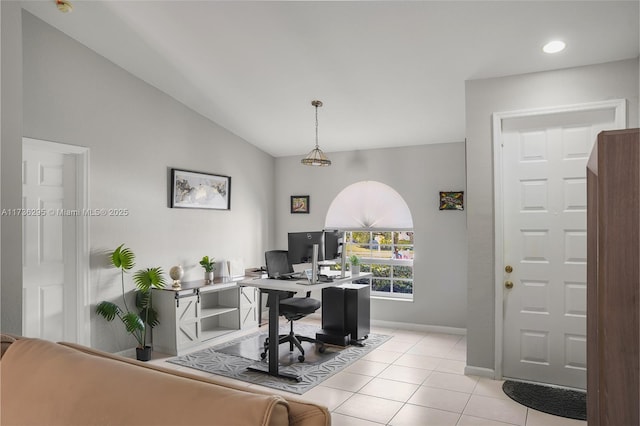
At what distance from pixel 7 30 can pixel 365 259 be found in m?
4.70

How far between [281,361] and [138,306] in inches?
63.0

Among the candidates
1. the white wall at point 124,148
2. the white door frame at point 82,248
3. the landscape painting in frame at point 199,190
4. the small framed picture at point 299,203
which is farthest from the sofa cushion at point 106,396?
the small framed picture at point 299,203

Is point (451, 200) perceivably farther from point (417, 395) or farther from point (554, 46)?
point (417, 395)

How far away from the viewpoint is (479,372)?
152 inches

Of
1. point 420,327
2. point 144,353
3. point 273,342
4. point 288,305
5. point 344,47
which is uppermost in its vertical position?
point 344,47

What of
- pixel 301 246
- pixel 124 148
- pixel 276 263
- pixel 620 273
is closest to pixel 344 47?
pixel 301 246

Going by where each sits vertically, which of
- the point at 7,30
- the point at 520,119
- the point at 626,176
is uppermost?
the point at 7,30

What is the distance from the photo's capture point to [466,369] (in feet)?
12.9

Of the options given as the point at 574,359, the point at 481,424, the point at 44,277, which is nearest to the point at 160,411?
→ the point at 481,424

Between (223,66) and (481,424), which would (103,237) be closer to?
(223,66)

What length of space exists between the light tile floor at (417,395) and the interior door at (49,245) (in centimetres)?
106

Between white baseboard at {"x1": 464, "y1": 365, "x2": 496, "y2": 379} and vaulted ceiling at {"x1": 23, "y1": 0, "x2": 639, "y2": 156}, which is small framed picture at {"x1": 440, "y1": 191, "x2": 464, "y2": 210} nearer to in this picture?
vaulted ceiling at {"x1": 23, "y1": 0, "x2": 639, "y2": 156}

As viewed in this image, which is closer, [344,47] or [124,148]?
[344,47]

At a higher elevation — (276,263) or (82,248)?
(82,248)
